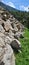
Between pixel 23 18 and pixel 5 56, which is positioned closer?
pixel 5 56

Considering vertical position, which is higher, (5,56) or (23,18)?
(23,18)

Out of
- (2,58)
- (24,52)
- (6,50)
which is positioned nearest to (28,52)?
(24,52)

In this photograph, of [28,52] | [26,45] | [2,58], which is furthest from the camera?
[26,45]

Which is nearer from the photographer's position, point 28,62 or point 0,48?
point 0,48

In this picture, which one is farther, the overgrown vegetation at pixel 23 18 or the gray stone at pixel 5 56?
the overgrown vegetation at pixel 23 18

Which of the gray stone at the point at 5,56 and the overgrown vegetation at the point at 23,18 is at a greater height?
the overgrown vegetation at the point at 23,18

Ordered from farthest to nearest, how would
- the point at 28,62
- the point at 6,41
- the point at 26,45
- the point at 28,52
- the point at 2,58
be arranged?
the point at 26,45 → the point at 28,52 → the point at 6,41 → the point at 28,62 → the point at 2,58

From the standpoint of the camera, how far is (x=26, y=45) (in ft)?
36.2

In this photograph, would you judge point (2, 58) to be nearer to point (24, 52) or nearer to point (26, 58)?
point (26, 58)

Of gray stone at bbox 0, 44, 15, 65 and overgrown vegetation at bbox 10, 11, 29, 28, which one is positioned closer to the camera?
gray stone at bbox 0, 44, 15, 65

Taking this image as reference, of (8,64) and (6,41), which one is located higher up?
(6,41)

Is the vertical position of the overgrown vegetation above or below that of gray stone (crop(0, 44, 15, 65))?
above

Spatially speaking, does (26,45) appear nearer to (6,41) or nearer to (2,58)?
(6,41)

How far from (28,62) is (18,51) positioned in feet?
3.54
